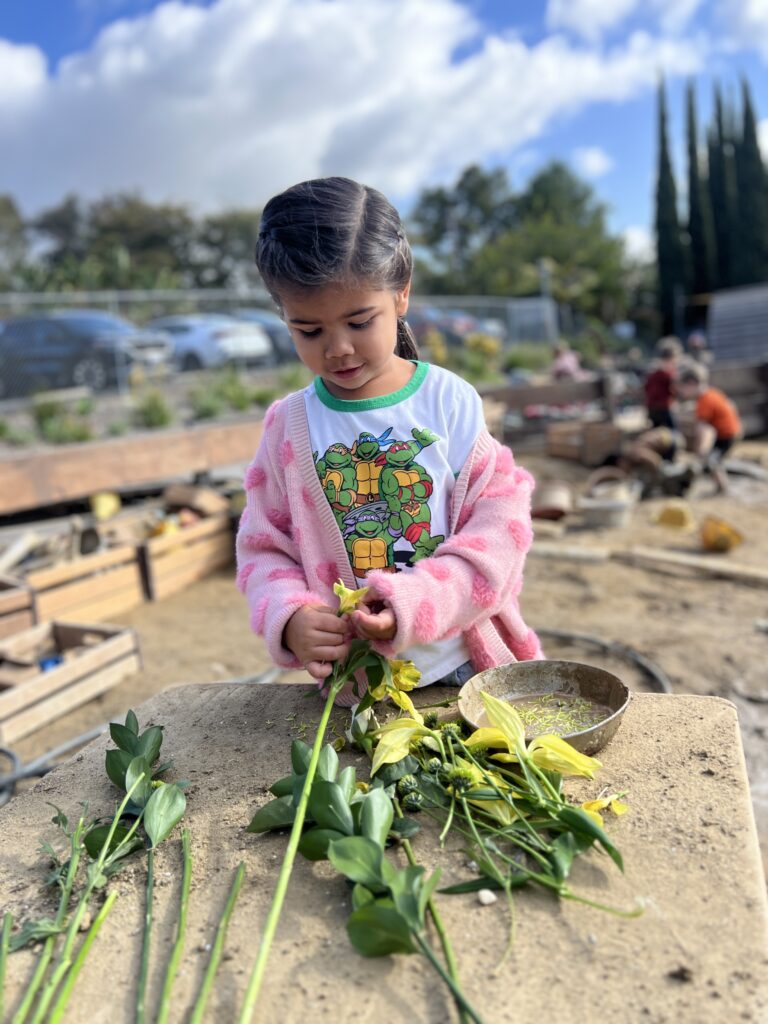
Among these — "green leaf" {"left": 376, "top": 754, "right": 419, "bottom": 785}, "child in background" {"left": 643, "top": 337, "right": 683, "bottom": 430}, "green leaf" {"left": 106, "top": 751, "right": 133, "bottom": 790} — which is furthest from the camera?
"child in background" {"left": 643, "top": 337, "right": 683, "bottom": 430}

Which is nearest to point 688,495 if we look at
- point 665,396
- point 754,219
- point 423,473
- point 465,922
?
point 665,396

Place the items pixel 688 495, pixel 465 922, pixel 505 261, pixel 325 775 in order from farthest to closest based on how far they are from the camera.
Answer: pixel 505 261, pixel 688 495, pixel 325 775, pixel 465 922

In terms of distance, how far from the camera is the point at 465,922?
1.17 meters

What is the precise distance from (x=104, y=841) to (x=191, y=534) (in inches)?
208

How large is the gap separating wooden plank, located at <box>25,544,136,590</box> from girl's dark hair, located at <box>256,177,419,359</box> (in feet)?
13.1

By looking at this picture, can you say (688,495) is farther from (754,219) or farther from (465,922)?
(754,219)

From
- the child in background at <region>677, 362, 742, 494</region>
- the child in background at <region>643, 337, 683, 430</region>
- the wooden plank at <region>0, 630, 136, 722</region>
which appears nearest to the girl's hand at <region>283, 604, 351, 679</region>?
the wooden plank at <region>0, 630, 136, 722</region>

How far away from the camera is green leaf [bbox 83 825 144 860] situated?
1357 mm

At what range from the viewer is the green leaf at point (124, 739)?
5.33ft

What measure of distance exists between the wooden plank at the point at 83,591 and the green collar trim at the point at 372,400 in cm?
368

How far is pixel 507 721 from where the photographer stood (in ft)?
4.71

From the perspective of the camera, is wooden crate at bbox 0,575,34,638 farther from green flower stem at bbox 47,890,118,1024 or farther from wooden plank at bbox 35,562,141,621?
green flower stem at bbox 47,890,118,1024

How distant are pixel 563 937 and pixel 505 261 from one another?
42.9 meters

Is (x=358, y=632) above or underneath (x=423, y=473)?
underneath
